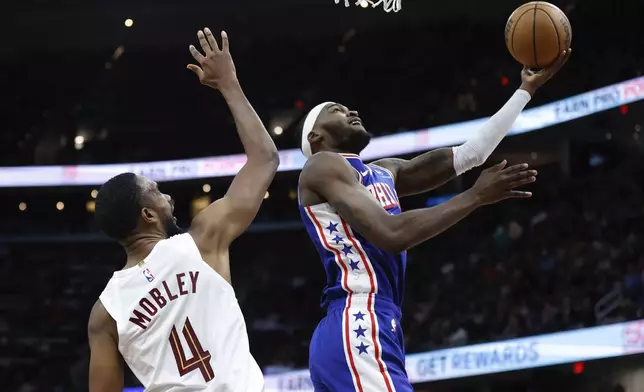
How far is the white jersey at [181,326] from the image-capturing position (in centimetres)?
281

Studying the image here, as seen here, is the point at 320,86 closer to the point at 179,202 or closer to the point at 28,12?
the point at 179,202

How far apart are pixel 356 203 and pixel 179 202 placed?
16.0 m

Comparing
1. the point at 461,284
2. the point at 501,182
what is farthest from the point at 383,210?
the point at 461,284

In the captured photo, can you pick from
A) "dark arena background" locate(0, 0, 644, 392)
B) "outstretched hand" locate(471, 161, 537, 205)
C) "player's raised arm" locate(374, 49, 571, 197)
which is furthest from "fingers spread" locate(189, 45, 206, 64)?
"dark arena background" locate(0, 0, 644, 392)

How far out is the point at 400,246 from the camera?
351 centimetres

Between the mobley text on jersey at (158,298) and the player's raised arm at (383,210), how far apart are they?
97cm

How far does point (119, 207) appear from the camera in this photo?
117 inches

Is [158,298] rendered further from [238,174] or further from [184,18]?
[184,18]

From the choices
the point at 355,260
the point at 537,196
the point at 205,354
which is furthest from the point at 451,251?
the point at 205,354

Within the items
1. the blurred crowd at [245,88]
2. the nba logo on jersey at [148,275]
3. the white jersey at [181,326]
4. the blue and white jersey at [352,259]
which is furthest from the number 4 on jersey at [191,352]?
the blurred crowd at [245,88]

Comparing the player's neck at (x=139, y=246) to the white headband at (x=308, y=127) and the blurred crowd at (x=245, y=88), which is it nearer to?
the white headband at (x=308, y=127)

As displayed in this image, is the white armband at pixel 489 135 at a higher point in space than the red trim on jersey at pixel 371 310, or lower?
higher

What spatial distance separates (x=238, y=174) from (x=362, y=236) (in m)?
0.93

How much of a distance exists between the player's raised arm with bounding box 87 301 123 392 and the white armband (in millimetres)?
2103
